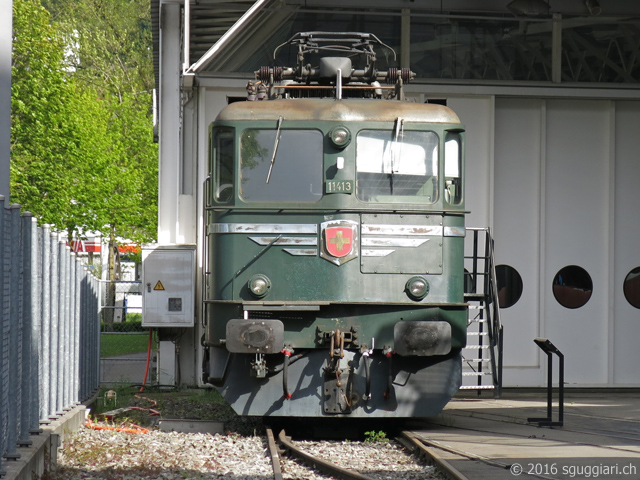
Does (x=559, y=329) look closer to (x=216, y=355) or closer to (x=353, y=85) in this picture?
(x=353, y=85)

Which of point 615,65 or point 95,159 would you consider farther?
point 95,159

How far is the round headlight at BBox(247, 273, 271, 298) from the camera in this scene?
8.99 m

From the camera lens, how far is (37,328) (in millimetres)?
7863

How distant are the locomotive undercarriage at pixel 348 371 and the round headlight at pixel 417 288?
0.55 ft

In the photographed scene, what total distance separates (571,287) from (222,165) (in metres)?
6.96

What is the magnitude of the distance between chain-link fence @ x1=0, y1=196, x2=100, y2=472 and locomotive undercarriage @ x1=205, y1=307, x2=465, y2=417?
165 cm

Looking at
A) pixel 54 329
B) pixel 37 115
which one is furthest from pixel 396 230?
pixel 37 115

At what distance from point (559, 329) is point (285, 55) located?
5853mm

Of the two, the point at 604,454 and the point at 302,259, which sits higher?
the point at 302,259

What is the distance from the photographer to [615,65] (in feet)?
46.3

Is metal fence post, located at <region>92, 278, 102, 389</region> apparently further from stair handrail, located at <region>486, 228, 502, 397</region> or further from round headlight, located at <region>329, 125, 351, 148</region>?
stair handrail, located at <region>486, 228, 502, 397</region>

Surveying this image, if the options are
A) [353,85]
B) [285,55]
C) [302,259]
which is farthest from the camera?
[285,55]

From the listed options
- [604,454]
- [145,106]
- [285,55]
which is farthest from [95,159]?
[604,454]

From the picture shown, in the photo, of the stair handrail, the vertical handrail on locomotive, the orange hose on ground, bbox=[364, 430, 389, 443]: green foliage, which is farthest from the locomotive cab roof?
the orange hose on ground
